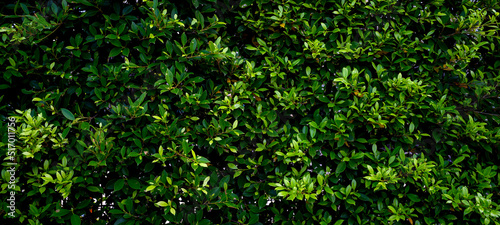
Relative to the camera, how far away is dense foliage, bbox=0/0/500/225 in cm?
248

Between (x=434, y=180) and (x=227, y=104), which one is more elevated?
(x=227, y=104)

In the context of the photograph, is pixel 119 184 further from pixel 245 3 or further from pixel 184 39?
pixel 245 3


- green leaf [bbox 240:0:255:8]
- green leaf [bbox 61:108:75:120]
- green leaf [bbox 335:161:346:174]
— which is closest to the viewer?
green leaf [bbox 61:108:75:120]

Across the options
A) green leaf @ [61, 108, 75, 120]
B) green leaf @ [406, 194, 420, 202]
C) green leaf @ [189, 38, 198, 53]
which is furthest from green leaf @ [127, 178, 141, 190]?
green leaf @ [406, 194, 420, 202]

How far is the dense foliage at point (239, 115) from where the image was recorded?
2484 millimetres

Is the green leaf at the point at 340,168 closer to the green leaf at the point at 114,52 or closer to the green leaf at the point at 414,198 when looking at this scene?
the green leaf at the point at 414,198

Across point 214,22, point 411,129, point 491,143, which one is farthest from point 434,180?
point 214,22

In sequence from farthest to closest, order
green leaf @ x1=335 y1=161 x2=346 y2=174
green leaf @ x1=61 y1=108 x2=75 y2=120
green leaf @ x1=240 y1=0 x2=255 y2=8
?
Answer: green leaf @ x1=240 y1=0 x2=255 y2=8
green leaf @ x1=335 y1=161 x2=346 y2=174
green leaf @ x1=61 y1=108 x2=75 y2=120

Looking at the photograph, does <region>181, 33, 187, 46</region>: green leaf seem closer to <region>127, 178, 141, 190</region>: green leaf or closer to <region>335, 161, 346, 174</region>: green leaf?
<region>127, 178, 141, 190</region>: green leaf

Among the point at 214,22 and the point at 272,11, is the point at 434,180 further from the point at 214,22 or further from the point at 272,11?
the point at 214,22

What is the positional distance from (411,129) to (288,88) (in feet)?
3.25

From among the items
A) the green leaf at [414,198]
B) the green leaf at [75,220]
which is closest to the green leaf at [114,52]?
the green leaf at [75,220]

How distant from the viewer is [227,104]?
253 centimetres

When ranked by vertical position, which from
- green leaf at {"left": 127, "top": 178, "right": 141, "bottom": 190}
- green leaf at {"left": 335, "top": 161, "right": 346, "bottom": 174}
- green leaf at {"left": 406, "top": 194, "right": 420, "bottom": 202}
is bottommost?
green leaf at {"left": 406, "top": 194, "right": 420, "bottom": 202}
